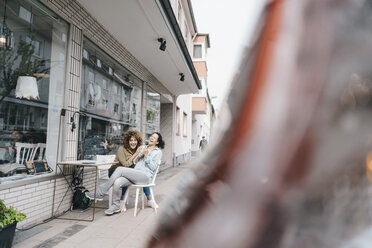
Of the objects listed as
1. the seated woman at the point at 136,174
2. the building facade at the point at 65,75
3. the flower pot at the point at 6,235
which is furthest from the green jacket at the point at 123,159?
the flower pot at the point at 6,235

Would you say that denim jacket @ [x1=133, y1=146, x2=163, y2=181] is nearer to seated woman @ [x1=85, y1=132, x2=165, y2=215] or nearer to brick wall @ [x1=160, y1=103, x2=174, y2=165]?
seated woman @ [x1=85, y1=132, x2=165, y2=215]

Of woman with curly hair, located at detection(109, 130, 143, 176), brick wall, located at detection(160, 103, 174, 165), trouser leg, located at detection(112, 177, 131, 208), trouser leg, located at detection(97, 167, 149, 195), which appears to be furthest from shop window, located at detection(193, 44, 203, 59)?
trouser leg, located at detection(112, 177, 131, 208)

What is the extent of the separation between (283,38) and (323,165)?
150 mm

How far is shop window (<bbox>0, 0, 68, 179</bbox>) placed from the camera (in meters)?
3.58

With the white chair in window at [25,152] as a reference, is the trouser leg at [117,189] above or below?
below

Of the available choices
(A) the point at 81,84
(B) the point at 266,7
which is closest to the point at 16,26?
(A) the point at 81,84

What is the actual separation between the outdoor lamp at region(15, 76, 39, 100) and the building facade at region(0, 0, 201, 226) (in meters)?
0.02

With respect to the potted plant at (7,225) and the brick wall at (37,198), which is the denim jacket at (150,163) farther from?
the potted plant at (7,225)

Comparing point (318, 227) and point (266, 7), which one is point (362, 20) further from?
point (318, 227)

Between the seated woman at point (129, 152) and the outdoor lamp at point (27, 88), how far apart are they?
1813 millimetres

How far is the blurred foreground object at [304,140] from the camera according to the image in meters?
0.28

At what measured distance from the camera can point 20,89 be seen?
3830 millimetres

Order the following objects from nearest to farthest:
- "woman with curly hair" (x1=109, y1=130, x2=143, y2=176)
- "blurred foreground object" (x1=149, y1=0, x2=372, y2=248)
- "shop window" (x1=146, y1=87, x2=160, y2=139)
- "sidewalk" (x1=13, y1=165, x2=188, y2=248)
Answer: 1. "blurred foreground object" (x1=149, y1=0, x2=372, y2=248)
2. "sidewalk" (x1=13, y1=165, x2=188, y2=248)
3. "woman with curly hair" (x1=109, y1=130, x2=143, y2=176)
4. "shop window" (x1=146, y1=87, x2=160, y2=139)

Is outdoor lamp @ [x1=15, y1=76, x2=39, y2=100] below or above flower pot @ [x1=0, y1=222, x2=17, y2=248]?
above
